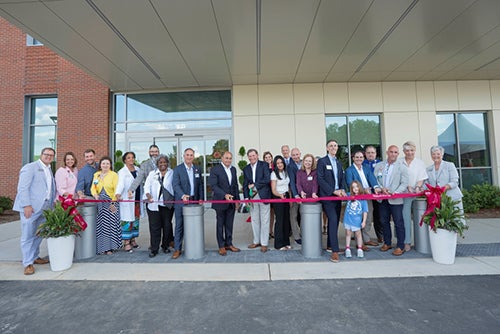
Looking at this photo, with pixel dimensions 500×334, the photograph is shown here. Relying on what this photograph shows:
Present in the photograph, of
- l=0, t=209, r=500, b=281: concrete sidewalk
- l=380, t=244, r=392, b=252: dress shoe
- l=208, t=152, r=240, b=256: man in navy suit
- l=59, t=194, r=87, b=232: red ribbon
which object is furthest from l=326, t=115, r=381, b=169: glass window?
l=59, t=194, r=87, b=232: red ribbon

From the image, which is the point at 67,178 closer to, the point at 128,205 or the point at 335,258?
the point at 128,205

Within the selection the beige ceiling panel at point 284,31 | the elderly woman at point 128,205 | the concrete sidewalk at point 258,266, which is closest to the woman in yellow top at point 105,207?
the elderly woman at point 128,205

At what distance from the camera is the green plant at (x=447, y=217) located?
4162 millimetres

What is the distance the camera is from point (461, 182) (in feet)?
31.8

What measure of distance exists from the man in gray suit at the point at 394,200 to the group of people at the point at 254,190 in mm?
16

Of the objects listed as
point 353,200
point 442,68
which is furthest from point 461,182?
point 353,200

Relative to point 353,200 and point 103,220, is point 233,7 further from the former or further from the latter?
point 103,220

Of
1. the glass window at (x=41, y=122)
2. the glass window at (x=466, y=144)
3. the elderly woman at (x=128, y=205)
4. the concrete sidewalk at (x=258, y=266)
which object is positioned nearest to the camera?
the concrete sidewalk at (x=258, y=266)

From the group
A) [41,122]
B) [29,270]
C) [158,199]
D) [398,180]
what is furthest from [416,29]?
[41,122]

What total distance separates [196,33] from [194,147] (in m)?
4.60

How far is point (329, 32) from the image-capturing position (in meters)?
6.15

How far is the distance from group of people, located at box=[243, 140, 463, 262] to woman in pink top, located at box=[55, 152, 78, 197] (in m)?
3.25

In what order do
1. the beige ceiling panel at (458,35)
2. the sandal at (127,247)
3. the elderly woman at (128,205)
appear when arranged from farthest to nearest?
the beige ceiling panel at (458,35) < the sandal at (127,247) < the elderly woman at (128,205)

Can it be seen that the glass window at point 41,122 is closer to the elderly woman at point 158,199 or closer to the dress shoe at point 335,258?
the elderly woman at point 158,199
